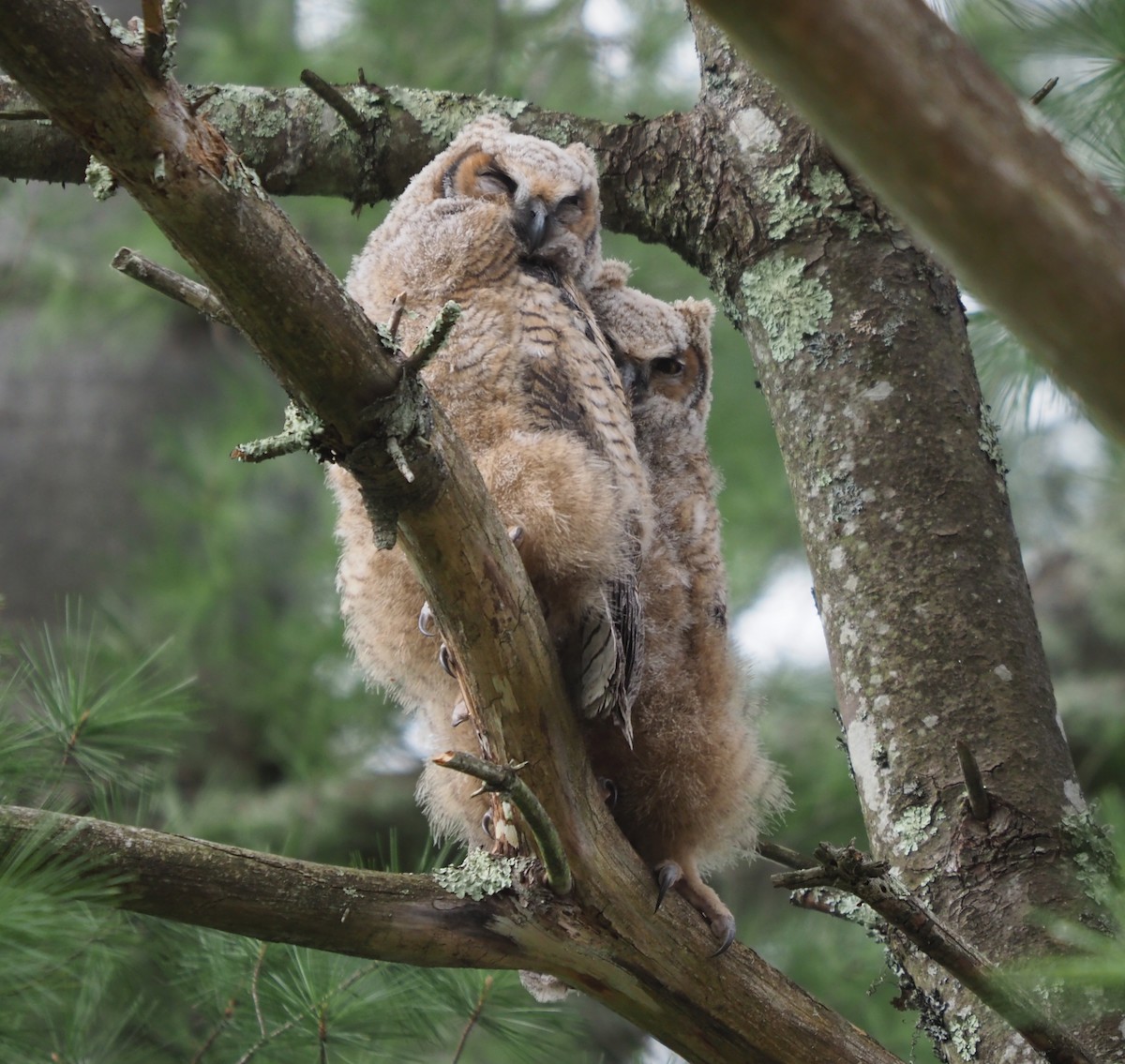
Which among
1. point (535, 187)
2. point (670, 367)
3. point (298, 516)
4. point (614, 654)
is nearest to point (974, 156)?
point (614, 654)

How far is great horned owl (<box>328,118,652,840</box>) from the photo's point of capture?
194 centimetres

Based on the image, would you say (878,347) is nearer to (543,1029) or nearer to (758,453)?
(543,1029)

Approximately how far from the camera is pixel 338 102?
2.44 meters

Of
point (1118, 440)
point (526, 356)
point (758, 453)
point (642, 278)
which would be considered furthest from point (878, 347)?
point (758, 453)

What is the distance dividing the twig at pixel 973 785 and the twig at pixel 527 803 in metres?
0.54

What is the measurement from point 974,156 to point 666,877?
140 centimetres

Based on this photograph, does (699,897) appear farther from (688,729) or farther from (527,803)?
(527,803)

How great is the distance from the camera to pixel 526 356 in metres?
2.10

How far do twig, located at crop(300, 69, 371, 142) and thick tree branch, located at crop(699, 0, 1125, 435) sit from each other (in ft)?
5.16

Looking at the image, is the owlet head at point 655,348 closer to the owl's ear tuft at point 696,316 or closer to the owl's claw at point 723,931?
the owl's ear tuft at point 696,316

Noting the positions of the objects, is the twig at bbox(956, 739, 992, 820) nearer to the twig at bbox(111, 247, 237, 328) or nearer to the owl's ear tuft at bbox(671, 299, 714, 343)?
the twig at bbox(111, 247, 237, 328)

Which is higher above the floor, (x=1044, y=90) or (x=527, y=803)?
(x=1044, y=90)

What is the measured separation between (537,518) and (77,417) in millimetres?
4158

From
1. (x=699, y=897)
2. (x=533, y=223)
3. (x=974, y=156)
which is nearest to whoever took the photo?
(x=974, y=156)
